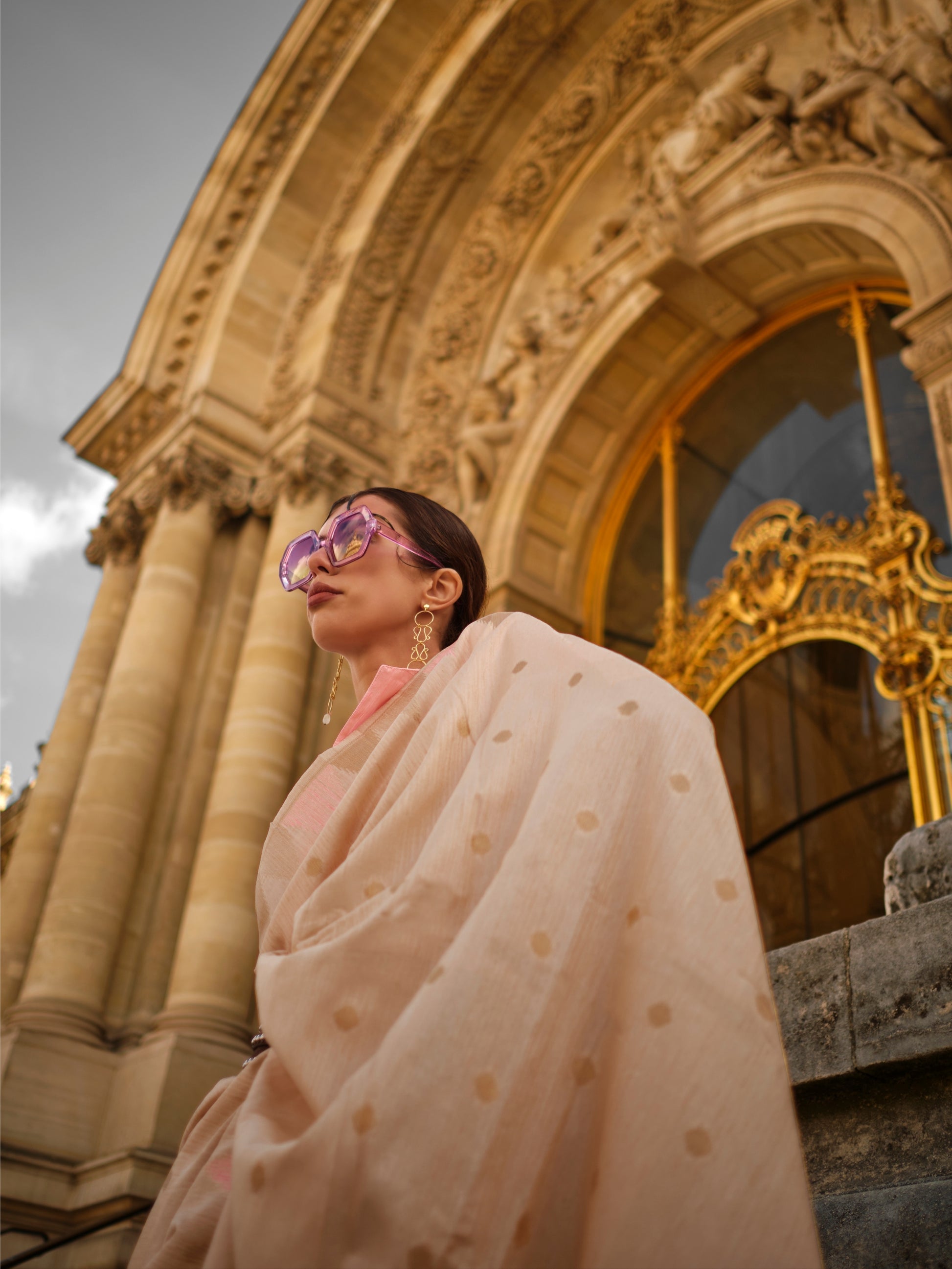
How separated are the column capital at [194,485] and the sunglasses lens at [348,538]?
6.83 metres

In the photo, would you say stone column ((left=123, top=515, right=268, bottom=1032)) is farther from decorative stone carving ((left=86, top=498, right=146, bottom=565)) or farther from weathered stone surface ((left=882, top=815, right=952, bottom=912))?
weathered stone surface ((left=882, top=815, right=952, bottom=912))

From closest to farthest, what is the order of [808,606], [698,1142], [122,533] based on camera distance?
[698,1142]
[808,606]
[122,533]

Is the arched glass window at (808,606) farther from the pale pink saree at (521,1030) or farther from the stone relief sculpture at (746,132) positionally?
the pale pink saree at (521,1030)

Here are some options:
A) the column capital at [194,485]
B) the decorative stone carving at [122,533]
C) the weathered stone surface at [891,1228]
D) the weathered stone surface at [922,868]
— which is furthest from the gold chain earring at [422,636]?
the decorative stone carving at [122,533]

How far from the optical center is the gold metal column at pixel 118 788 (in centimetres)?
647

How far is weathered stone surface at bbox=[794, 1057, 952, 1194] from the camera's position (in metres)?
1.69

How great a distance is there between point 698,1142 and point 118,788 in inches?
259

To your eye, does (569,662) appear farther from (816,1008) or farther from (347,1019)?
(816,1008)

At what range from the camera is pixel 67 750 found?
7.84 m

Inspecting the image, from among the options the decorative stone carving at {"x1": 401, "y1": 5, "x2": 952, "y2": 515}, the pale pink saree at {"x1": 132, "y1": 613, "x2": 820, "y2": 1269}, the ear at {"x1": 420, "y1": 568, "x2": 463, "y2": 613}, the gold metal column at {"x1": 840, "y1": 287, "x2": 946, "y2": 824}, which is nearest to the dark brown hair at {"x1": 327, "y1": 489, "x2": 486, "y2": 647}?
the ear at {"x1": 420, "y1": 568, "x2": 463, "y2": 613}

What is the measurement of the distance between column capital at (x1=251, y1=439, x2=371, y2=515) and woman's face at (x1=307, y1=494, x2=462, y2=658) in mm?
6444

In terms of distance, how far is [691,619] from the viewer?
7398 mm

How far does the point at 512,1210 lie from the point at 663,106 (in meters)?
8.88

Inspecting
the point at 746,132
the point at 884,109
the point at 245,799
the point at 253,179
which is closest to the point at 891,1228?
the point at 245,799
